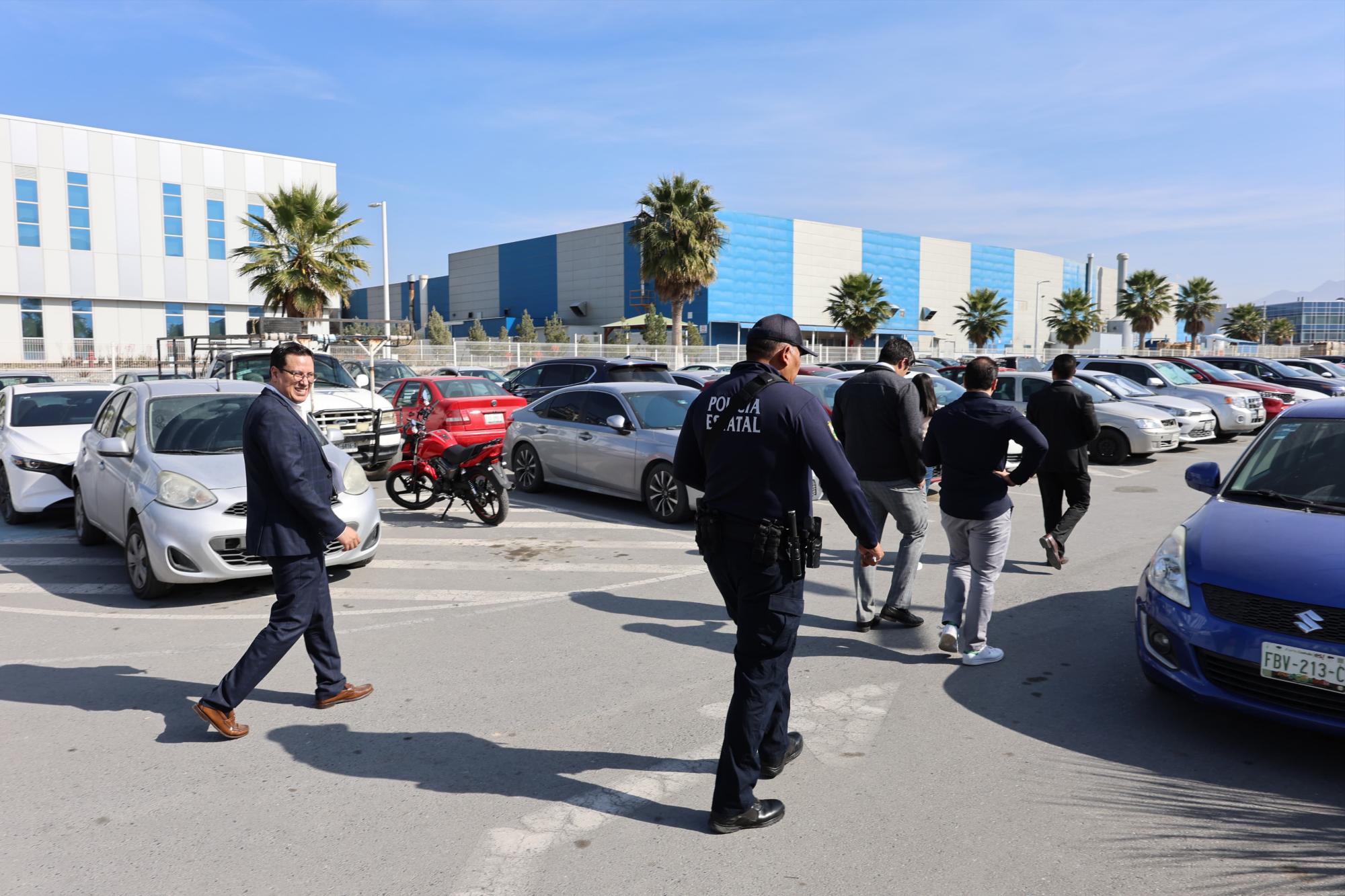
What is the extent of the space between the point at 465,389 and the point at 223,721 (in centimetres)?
1186

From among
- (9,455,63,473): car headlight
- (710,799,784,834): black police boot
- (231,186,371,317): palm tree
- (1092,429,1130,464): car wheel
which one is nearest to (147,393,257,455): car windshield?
(9,455,63,473): car headlight

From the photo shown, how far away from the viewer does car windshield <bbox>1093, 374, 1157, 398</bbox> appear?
1686 centimetres

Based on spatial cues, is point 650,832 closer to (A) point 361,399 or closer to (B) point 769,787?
(B) point 769,787

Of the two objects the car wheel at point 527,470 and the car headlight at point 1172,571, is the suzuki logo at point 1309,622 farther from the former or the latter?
the car wheel at point 527,470

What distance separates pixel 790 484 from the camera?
353 centimetres

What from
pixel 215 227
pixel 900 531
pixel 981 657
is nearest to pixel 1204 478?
pixel 981 657

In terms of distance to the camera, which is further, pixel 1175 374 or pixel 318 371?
pixel 1175 374

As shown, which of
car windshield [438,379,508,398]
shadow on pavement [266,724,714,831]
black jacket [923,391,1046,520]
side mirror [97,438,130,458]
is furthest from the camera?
car windshield [438,379,508,398]

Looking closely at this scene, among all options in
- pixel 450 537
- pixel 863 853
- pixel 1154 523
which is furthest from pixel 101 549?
pixel 1154 523

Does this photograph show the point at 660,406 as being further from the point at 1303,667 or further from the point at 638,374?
the point at 1303,667

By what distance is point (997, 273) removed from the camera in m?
74.1

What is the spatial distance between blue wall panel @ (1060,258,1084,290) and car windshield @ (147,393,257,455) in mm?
81941

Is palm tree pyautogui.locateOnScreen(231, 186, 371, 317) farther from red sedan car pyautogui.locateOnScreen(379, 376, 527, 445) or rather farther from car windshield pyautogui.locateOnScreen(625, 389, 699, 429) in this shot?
car windshield pyautogui.locateOnScreen(625, 389, 699, 429)

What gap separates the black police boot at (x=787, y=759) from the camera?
13.1ft
